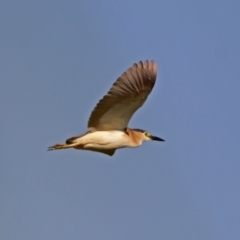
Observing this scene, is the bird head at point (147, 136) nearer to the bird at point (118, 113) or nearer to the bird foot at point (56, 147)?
the bird at point (118, 113)

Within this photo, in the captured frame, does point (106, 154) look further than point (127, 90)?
Yes

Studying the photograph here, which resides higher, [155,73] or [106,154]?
[155,73]

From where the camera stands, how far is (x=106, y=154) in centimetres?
1811

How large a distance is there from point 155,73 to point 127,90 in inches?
35.0

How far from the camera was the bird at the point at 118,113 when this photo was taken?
55.5 feet

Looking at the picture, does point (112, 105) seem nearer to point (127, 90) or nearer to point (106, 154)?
point (127, 90)

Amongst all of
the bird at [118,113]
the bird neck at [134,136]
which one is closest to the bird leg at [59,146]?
the bird at [118,113]

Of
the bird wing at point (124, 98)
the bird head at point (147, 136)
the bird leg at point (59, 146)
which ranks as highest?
the bird wing at point (124, 98)

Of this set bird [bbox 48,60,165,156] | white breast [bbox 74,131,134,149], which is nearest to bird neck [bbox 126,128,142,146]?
bird [bbox 48,60,165,156]

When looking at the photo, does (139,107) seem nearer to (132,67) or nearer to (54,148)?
(132,67)

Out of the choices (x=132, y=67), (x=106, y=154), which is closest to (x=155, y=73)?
(x=132, y=67)

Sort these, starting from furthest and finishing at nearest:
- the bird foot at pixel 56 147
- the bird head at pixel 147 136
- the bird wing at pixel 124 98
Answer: the bird head at pixel 147 136 < the bird foot at pixel 56 147 < the bird wing at pixel 124 98

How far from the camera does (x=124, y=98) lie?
55.6 ft

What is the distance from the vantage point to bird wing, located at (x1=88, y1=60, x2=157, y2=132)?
16859mm
